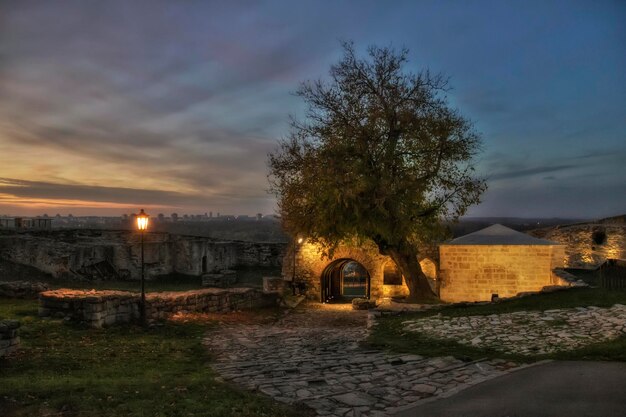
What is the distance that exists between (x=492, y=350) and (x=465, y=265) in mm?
13378

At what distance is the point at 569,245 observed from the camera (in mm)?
33031

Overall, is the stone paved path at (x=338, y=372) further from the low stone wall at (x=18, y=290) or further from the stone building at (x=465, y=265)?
the stone building at (x=465, y=265)

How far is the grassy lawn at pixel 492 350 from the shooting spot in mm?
8008

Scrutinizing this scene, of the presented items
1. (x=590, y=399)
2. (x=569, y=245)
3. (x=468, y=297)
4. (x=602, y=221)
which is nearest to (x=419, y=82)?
(x=468, y=297)

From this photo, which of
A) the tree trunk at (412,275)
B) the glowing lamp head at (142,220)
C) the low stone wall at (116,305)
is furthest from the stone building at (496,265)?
the glowing lamp head at (142,220)

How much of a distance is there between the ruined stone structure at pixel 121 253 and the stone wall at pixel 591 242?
783 inches

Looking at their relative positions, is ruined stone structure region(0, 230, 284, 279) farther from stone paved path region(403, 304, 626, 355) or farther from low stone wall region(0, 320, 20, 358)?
stone paved path region(403, 304, 626, 355)

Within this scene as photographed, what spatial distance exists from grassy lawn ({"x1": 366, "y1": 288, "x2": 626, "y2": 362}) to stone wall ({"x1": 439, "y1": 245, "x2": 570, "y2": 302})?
648 cm

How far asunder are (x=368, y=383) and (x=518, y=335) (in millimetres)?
4237

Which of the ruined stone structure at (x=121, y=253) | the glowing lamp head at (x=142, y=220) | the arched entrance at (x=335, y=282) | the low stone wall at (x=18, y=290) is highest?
the glowing lamp head at (x=142, y=220)

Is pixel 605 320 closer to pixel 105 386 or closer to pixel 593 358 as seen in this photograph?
pixel 593 358

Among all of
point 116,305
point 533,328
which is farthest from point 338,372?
point 116,305

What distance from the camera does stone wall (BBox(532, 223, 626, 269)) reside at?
3152 cm

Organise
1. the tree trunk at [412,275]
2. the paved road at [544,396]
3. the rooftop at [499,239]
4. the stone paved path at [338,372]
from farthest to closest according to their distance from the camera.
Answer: the rooftop at [499,239] < the tree trunk at [412,275] < the stone paved path at [338,372] < the paved road at [544,396]
